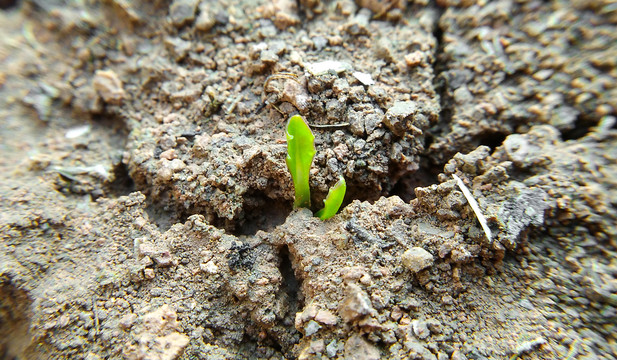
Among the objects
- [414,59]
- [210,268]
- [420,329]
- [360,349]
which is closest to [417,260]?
[420,329]

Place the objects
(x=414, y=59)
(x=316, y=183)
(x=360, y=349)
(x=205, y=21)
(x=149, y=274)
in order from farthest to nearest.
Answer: (x=205, y=21), (x=414, y=59), (x=316, y=183), (x=149, y=274), (x=360, y=349)

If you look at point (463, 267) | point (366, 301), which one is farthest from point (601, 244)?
point (366, 301)

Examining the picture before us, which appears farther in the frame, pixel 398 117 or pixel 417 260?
pixel 398 117

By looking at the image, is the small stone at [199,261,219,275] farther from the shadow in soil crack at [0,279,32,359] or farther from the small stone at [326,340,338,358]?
the shadow in soil crack at [0,279,32,359]

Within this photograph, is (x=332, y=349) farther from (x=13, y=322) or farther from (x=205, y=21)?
(x=205, y=21)

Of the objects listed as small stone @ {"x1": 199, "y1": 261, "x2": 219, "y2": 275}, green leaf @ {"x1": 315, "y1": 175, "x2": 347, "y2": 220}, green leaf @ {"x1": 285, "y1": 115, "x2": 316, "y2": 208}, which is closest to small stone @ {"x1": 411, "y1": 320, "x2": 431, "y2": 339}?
green leaf @ {"x1": 315, "y1": 175, "x2": 347, "y2": 220}

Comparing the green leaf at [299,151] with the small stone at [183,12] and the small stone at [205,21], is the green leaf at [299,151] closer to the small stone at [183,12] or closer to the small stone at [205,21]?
the small stone at [205,21]

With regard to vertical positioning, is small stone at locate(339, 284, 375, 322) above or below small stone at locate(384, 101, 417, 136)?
below
